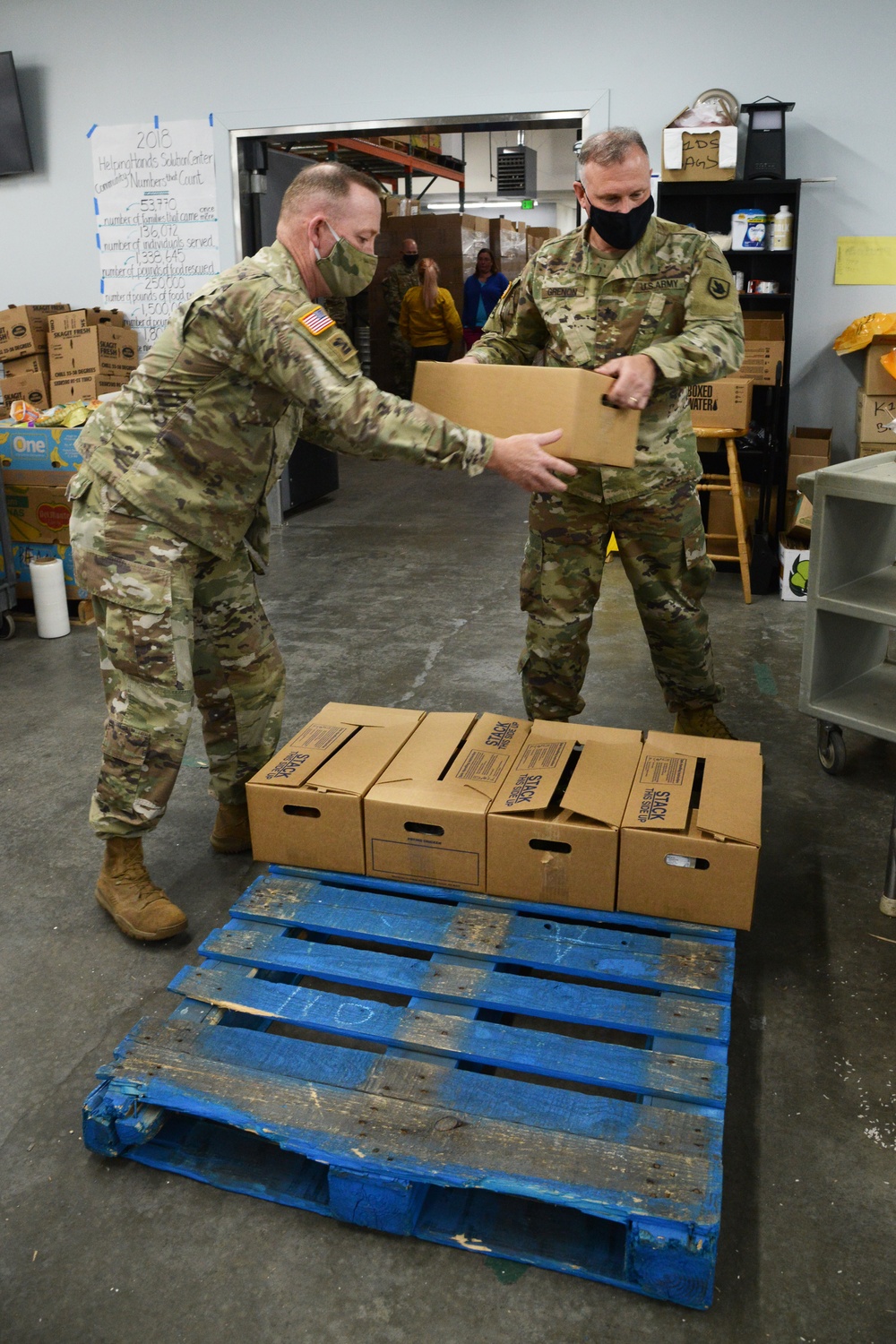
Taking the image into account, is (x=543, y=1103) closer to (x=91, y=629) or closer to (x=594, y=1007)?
(x=594, y=1007)

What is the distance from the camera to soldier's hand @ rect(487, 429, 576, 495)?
7.25 ft

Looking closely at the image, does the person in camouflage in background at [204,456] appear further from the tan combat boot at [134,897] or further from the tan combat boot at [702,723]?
the tan combat boot at [702,723]

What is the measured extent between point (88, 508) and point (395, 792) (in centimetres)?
93

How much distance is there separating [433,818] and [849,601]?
1.37 m

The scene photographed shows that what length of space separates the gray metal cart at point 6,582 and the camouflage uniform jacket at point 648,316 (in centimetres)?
276

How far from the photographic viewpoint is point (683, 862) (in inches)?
86.0

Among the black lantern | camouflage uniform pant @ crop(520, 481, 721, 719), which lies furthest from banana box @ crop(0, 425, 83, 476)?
the black lantern

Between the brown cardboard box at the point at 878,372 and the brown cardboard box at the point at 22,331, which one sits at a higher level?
the brown cardboard box at the point at 22,331

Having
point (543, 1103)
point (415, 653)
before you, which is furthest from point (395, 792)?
point (415, 653)

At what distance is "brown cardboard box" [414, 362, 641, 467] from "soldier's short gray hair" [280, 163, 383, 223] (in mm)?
478

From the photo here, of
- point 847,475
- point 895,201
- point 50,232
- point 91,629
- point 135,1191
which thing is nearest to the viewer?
point 135,1191

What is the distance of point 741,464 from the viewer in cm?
576

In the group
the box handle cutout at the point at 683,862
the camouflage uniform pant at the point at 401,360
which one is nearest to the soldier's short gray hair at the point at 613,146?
the box handle cutout at the point at 683,862

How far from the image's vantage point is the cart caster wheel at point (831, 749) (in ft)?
10.3
